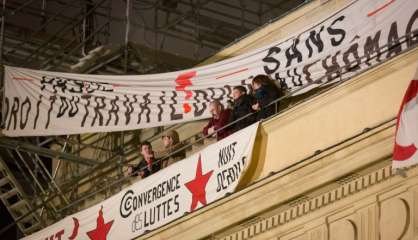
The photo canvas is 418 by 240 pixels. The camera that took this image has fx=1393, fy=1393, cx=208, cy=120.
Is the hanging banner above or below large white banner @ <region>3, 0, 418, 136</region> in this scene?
below

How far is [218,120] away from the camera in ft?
69.6

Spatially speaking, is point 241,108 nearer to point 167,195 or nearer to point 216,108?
point 216,108

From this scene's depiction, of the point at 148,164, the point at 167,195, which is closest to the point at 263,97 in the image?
the point at 167,195

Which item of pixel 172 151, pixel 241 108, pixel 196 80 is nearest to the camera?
pixel 241 108

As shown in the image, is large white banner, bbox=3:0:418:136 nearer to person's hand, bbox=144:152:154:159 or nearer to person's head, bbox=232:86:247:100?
person's head, bbox=232:86:247:100

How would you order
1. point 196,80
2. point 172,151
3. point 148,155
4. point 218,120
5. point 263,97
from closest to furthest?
point 263,97, point 218,120, point 172,151, point 148,155, point 196,80

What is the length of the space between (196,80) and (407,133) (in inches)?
276

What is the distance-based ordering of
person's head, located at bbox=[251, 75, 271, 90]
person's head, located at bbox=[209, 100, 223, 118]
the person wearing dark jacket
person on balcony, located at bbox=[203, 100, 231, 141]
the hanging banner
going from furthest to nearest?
1. person's head, located at bbox=[209, 100, 223, 118]
2. person on balcony, located at bbox=[203, 100, 231, 141]
3. the person wearing dark jacket
4. person's head, located at bbox=[251, 75, 271, 90]
5. the hanging banner

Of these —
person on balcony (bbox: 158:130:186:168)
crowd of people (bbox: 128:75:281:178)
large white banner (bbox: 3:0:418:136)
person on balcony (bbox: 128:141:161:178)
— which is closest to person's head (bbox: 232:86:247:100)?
crowd of people (bbox: 128:75:281:178)

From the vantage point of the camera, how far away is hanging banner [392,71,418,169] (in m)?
16.7

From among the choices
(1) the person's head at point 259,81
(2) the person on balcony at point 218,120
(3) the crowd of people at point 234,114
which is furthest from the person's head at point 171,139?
(1) the person's head at point 259,81

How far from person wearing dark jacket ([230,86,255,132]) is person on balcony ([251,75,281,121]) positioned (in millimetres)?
148

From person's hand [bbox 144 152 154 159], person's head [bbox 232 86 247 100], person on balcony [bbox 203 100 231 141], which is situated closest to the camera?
person's head [bbox 232 86 247 100]

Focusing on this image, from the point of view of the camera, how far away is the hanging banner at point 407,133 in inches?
658
